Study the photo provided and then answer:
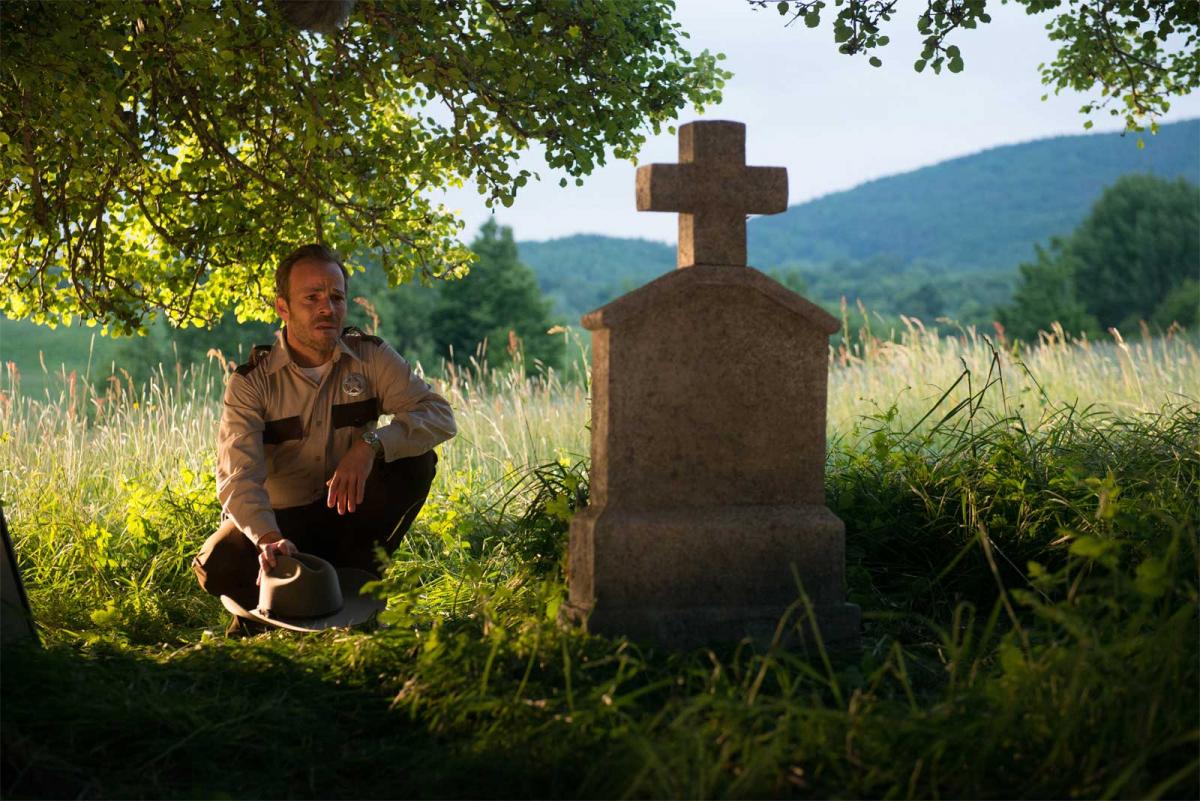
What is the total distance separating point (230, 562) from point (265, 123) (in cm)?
285

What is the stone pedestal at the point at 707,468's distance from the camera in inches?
163

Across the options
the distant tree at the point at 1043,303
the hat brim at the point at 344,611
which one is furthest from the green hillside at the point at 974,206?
the hat brim at the point at 344,611

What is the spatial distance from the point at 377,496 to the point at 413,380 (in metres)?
0.52

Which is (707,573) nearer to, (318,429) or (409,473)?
(409,473)

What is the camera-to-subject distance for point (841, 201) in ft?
406

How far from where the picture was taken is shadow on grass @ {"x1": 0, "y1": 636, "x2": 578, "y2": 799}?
9.94 ft

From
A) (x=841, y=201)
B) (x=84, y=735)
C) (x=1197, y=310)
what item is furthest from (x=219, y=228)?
(x=841, y=201)

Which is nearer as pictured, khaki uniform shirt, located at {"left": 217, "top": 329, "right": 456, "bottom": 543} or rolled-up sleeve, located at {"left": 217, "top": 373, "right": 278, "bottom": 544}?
rolled-up sleeve, located at {"left": 217, "top": 373, "right": 278, "bottom": 544}

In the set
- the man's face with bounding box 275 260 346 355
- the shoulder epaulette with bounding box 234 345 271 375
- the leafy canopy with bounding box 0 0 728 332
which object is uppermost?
the leafy canopy with bounding box 0 0 728 332

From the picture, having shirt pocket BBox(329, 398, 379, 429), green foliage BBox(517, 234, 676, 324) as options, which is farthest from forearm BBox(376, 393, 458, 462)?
green foliage BBox(517, 234, 676, 324)

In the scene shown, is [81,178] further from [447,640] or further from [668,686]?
[668,686]

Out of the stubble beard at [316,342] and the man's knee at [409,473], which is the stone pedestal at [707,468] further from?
the stubble beard at [316,342]

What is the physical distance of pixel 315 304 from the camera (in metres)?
5.11

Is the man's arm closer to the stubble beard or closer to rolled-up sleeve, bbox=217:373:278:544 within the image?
the stubble beard
